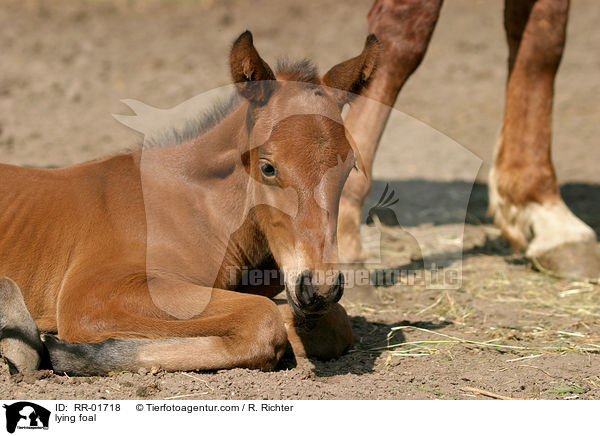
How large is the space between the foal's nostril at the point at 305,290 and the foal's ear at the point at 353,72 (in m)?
0.95

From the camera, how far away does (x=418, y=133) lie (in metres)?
9.52

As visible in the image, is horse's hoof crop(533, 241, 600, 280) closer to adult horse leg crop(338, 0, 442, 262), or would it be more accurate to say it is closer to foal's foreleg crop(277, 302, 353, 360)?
adult horse leg crop(338, 0, 442, 262)

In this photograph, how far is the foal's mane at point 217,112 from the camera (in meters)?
3.17

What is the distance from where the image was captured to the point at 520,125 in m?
5.05

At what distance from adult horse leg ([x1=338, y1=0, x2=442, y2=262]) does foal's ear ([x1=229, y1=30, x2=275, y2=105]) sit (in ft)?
4.26

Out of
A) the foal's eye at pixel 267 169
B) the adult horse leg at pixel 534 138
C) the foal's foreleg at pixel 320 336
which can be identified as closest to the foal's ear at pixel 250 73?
the foal's eye at pixel 267 169

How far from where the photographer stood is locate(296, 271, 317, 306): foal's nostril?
2623mm

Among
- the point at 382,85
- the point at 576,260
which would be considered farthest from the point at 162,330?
the point at 576,260

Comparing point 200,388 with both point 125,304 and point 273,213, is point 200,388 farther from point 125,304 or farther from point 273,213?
point 273,213

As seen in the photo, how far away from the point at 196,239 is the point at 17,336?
0.89 meters

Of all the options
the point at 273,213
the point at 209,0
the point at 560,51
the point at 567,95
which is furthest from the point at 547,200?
the point at 209,0

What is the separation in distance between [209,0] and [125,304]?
34.2 ft
